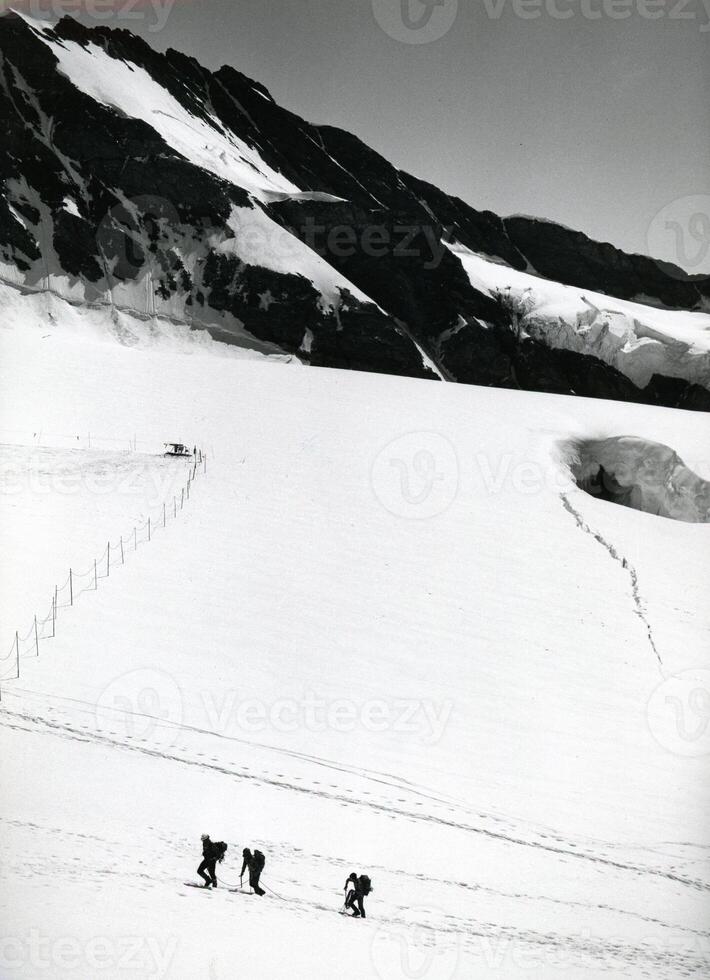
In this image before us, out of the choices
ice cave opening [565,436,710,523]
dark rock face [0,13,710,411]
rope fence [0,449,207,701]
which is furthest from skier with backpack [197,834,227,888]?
dark rock face [0,13,710,411]

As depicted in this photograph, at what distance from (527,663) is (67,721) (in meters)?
7.89

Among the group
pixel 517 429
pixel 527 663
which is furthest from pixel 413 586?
pixel 517 429

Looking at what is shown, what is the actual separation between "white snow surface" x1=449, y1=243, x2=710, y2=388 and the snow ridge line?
62.3m

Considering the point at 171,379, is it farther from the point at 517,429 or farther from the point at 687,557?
the point at 687,557

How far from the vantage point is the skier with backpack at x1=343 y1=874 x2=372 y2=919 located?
8562 mm

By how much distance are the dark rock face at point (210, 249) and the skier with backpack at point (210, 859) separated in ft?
188

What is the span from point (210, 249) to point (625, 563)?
56001 mm

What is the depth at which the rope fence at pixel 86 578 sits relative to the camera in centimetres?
1216

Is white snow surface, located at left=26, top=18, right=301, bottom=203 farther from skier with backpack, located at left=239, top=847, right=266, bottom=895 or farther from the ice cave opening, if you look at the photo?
skier with backpack, located at left=239, top=847, right=266, bottom=895

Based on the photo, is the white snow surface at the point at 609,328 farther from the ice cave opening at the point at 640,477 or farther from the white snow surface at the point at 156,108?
the ice cave opening at the point at 640,477

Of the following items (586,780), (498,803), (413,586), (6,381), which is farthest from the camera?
(6,381)

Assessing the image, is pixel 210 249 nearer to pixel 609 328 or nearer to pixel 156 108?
pixel 156 108

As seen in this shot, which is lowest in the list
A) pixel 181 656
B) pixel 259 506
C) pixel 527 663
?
pixel 181 656

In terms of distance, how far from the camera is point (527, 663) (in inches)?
563
